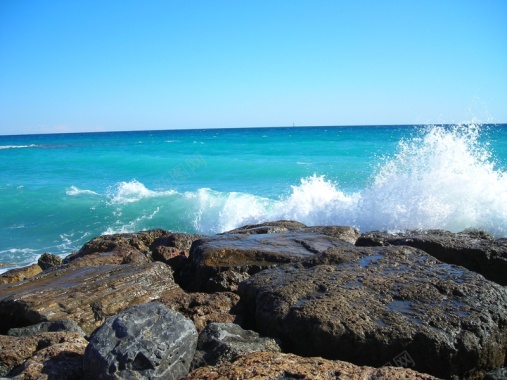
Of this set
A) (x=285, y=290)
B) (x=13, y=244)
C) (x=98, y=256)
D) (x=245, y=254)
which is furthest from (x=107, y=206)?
(x=285, y=290)

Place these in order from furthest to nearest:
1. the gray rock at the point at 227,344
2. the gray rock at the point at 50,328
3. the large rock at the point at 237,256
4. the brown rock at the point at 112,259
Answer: the brown rock at the point at 112,259 → the large rock at the point at 237,256 → the gray rock at the point at 50,328 → the gray rock at the point at 227,344

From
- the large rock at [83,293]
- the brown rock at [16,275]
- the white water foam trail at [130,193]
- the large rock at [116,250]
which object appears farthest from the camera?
the white water foam trail at [130,193]

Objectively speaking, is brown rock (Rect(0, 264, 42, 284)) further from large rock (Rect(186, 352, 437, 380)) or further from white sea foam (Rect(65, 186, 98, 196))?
A: white sea foam (Rect(65, 186, 98, 196))

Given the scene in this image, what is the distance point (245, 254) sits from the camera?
15.8ft

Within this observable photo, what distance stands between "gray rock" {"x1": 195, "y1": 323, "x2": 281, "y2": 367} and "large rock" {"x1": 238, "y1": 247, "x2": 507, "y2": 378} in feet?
0.53

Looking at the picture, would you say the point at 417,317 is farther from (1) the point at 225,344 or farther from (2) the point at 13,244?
(2) the point at 13,244

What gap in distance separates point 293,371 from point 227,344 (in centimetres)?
63

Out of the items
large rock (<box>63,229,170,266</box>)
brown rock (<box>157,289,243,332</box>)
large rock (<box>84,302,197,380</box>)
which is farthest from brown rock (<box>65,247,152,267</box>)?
large rock (<box>84,302,197,380</box>)

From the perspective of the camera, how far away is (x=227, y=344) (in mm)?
2898

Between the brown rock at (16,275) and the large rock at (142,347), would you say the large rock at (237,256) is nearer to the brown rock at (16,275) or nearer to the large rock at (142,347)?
the large rock at (142,347)

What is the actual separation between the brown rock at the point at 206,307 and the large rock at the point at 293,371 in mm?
1056

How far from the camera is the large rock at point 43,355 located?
266 cm

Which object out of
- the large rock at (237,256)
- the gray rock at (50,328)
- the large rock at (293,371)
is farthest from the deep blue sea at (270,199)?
the large rock at (293,371)

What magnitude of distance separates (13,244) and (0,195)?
7846 mm
